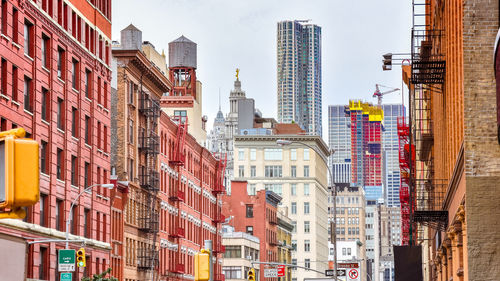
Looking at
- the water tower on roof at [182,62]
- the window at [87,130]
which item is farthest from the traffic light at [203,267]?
the water tower on roof at [182,62]

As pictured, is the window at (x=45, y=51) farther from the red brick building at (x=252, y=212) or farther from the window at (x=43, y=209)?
the red brick building at (x=252, y=212)

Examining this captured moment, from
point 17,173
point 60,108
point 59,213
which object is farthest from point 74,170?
point 17,173

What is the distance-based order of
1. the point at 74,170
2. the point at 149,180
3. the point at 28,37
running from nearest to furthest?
the point at 28,37 → the point at 74,170 → the point at 149,180

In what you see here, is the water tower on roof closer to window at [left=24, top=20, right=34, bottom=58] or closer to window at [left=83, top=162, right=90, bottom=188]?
window at [left=83, top=162, right=90, bottom=188]

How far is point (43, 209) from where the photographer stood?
64.4 metres

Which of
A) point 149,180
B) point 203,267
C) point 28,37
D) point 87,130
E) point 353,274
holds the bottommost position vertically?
point 353,274

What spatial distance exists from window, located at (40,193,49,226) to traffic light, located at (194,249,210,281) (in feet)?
120

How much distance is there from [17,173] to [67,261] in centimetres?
4689

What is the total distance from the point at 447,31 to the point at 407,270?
9919mm

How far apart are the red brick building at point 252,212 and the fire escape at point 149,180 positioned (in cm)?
6579

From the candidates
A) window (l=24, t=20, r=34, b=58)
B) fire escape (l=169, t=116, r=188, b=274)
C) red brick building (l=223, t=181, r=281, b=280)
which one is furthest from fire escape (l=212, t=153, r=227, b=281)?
window (l=24, t=20, r=34, b=58)

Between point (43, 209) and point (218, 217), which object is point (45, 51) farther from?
point (218, 217)

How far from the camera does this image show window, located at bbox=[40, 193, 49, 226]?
63750 millimetres

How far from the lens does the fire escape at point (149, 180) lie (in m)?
93.9
